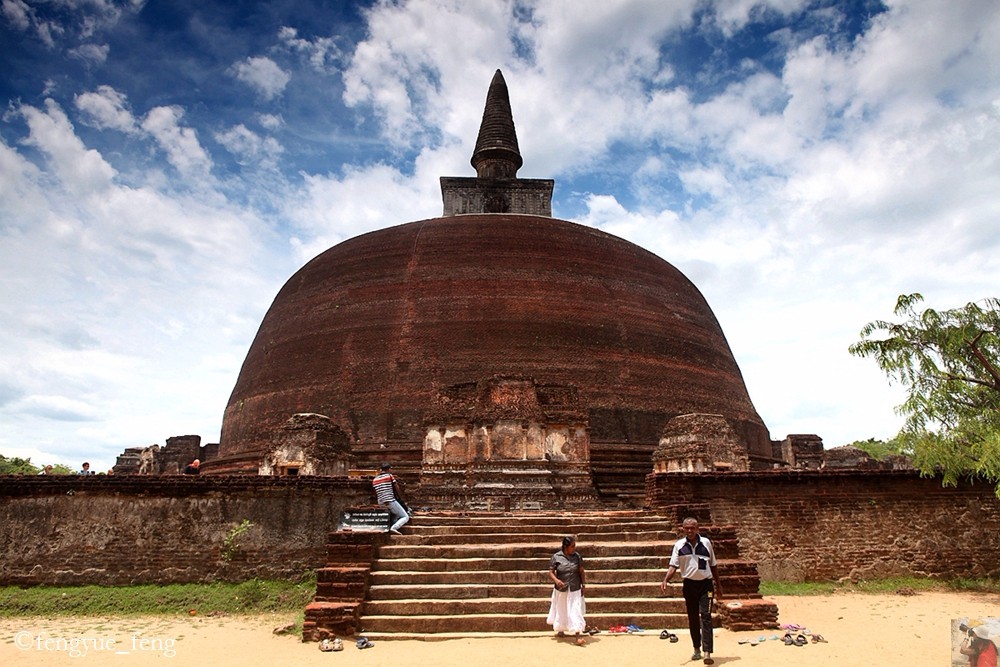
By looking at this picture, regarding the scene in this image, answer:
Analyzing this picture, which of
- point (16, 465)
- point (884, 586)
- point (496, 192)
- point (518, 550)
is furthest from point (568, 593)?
point (16, 465)

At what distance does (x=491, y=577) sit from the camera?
276 inches

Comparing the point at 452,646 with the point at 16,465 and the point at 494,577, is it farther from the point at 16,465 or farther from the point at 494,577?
the point at 16,465

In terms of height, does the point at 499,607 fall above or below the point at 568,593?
below

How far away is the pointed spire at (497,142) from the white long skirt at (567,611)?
61.0ft

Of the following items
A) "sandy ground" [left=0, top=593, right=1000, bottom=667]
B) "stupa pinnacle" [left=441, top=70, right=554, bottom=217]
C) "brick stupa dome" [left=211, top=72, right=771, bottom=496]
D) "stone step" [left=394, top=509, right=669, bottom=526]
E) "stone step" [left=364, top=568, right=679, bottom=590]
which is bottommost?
"sandy ground" [left=0, top=593, right=1000, bottom=667]

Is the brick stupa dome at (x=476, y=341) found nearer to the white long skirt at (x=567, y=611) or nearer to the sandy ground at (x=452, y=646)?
the sandy ground at (x=452, y=646)

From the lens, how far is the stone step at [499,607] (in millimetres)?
6504

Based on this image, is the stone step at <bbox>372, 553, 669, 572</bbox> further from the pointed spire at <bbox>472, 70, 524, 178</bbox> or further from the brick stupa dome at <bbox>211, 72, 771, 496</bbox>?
the pointed spire at <bbox>472, 70, 524, 178</bbox>

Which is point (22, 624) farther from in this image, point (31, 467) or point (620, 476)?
point (31, 467)

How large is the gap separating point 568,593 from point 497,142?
1933cm

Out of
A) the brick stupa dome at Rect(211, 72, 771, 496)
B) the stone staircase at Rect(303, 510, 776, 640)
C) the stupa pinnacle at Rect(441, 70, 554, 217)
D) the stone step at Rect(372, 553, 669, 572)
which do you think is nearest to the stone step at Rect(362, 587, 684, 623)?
the stone staircase at Rect(303, 510, 776, 640)

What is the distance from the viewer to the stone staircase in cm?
632

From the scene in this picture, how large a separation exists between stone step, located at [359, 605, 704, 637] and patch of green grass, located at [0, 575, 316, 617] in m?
2.25

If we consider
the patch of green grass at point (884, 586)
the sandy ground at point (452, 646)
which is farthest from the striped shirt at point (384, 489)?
the patch of green grass at point (884, 586)
